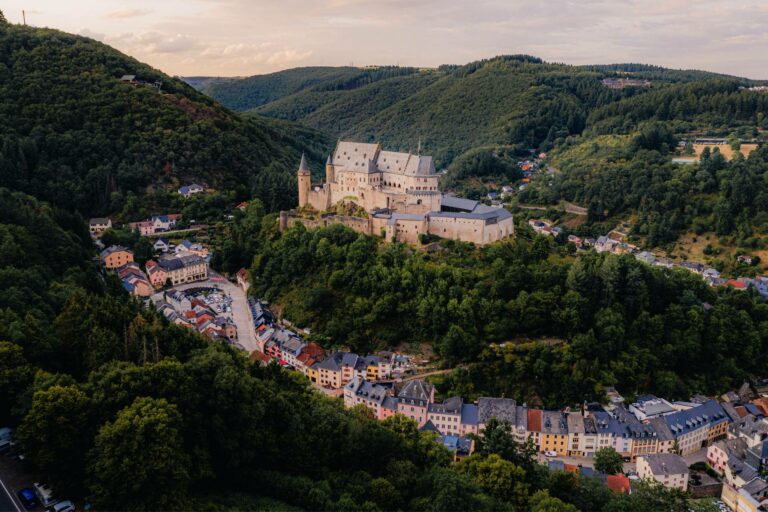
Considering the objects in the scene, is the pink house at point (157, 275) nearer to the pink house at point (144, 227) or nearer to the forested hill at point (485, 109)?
the pink house at point (144, 227)

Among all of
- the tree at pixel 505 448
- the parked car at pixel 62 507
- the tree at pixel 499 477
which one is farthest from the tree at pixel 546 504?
the parked car at pixel 62 507

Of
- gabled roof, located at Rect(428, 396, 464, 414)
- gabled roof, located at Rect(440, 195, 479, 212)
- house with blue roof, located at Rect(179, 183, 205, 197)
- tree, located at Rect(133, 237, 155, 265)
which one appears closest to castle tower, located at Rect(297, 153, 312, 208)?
gabled roof, located at Rect(440, 195, 479, 212)

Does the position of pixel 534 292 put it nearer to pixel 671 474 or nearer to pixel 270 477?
pixel 671 474

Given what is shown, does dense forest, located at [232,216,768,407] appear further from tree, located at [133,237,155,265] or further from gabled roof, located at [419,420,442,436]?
tree, located at [133,237,155,265]

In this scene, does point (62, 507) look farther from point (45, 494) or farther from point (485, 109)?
point (485, 109)

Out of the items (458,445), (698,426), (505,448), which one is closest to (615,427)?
(698,426)

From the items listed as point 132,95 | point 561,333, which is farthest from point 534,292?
point 132,95
